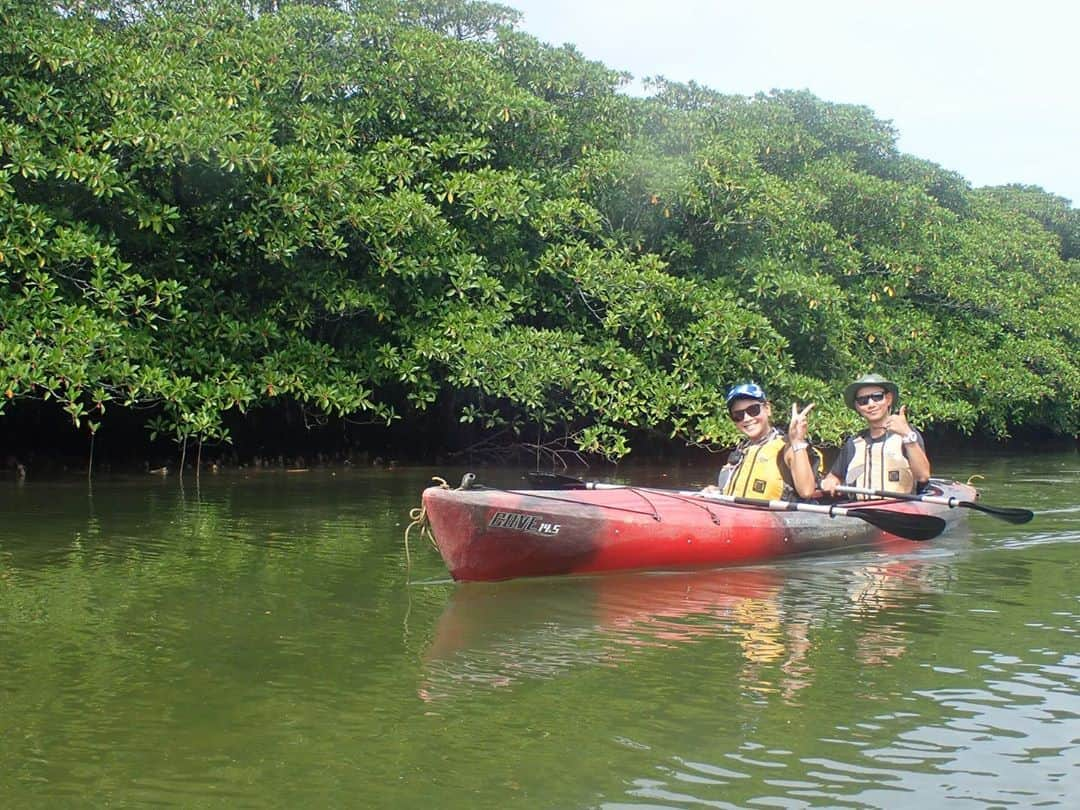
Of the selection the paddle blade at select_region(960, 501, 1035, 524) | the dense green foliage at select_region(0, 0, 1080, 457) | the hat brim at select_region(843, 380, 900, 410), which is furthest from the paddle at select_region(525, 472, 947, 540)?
the dense green foliage at select_region(0, 0, 1080, 457)

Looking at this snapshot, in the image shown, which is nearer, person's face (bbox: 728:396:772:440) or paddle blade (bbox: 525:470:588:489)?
person's face (bbox: 728:396:772:440)

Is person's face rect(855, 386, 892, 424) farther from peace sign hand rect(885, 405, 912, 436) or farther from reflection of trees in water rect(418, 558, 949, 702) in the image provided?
reflection of trees in water rect(418, 558, 949, 702)

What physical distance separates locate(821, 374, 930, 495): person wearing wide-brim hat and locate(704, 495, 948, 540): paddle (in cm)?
74

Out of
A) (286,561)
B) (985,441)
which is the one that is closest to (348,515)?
(286,561)

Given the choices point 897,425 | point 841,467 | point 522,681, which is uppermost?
point 897,425

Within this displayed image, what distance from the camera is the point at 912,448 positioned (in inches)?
351

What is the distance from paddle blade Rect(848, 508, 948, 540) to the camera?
7.93 m

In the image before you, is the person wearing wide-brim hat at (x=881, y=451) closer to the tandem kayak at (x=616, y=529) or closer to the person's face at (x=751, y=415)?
the tandem kayak at (x=616, y=529)

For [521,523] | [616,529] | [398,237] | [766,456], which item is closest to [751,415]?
[766,456]

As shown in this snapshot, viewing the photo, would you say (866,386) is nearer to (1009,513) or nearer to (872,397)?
(872,397)

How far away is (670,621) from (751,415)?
2.32 metres

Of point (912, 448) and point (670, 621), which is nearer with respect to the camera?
point (670, 621)

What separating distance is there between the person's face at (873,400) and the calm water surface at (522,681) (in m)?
1.05

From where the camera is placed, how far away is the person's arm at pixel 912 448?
8.89 meters
